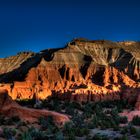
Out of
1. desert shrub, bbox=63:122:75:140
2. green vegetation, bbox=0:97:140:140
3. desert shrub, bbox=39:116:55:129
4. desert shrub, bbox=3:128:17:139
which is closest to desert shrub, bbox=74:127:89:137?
green vegetation, bbox=0:97:140:140

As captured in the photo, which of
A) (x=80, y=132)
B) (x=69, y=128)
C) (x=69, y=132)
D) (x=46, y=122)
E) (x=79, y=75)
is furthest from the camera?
(x=79, y=75)

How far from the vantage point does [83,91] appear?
95500mm

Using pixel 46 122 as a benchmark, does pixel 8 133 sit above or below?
below

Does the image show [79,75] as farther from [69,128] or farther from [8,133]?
[8,133]

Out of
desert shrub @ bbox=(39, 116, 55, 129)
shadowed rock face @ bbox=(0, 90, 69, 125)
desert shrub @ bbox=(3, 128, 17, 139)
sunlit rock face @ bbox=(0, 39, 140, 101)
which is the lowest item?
desert shrub @ bbox=(3, 128, 17, 139)

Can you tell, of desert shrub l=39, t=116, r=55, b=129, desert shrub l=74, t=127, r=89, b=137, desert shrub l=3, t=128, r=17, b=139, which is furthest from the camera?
desert shrub l=39, t=116, r=55, b=129

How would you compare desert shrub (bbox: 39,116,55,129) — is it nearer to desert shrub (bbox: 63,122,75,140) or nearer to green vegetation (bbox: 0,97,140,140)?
green vegetation (bbox: 0,97,140,140)

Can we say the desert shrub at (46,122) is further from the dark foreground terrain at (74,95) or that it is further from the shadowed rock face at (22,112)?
the shadowed rock face at (22,112)

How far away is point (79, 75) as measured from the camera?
117 metres

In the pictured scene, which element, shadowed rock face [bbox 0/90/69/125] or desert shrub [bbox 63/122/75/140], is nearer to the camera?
desert shrub [bbox 63/122/75/140]

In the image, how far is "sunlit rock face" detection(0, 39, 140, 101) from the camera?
98.2 m

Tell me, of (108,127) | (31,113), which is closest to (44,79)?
(31,113)

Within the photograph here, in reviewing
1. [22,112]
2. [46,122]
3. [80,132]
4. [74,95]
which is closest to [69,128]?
[80,132]

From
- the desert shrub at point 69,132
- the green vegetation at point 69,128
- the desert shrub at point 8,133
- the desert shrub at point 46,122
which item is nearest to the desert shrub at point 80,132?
the green vegetation at point 69,128
